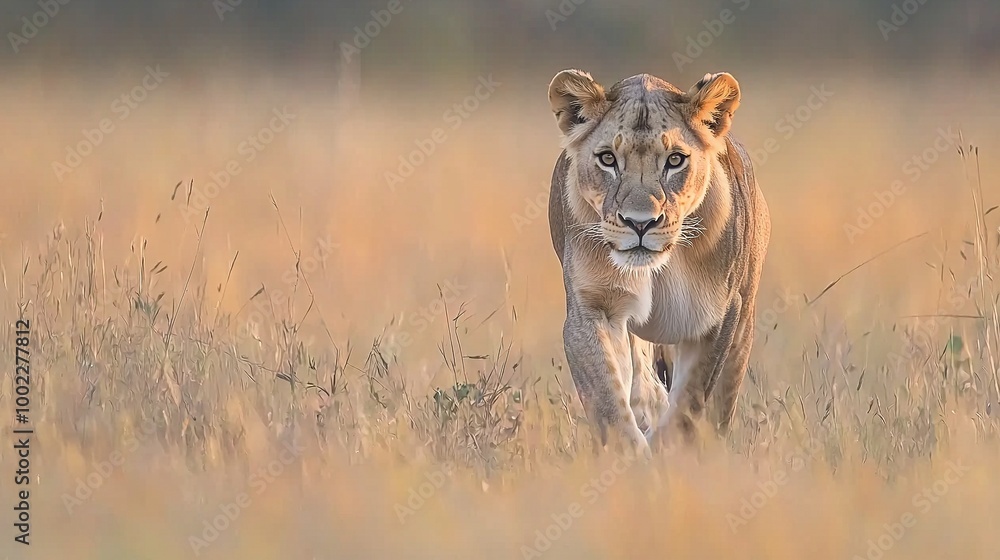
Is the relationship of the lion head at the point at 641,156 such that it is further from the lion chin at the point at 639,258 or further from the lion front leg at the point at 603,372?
the lion front leg at the point at 603,372

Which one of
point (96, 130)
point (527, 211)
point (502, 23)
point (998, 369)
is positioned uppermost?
point (502, 23)

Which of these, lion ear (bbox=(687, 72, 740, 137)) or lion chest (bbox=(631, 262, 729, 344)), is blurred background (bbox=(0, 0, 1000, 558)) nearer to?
lion chest (bbox=(631, 262, 729, 344))

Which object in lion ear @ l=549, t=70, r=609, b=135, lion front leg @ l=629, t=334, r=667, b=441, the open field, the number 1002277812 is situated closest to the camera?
the open field

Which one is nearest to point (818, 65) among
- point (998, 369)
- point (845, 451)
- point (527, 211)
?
point (527, 211)

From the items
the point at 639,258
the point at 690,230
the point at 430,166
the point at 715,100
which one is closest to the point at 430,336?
the point at 690,230

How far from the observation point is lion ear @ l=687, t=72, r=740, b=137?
255 inches

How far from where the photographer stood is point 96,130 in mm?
10969

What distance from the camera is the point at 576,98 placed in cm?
662

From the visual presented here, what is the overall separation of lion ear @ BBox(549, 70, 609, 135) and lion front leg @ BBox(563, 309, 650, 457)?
2.76 feet

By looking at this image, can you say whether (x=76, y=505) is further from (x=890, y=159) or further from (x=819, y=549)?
(x=890, y=159)

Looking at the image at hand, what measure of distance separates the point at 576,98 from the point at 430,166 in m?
4.83

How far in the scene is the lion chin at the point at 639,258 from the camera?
20.2ft

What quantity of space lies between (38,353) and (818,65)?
845cm

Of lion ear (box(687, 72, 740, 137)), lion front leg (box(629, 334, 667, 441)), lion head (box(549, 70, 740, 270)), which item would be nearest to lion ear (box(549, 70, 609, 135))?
lion head (box(549, 70, 740, 270))
